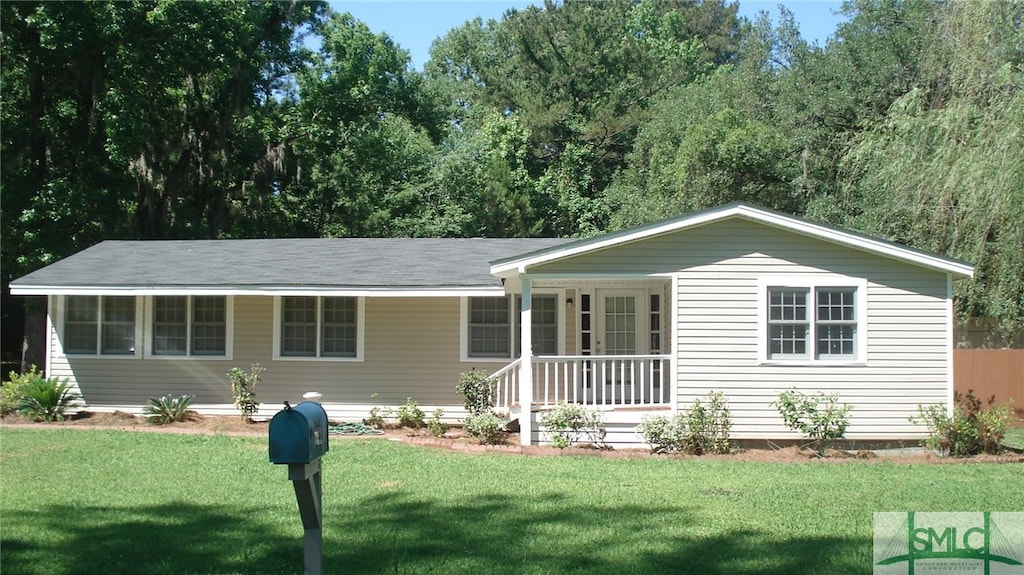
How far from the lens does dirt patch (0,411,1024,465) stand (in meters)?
13.7

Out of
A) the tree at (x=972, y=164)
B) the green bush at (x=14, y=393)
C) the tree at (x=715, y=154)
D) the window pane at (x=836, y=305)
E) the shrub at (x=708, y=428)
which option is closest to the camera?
the shrub at (x=708, y=428)

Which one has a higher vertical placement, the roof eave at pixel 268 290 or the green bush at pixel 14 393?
the roof eave at pixel 268 290

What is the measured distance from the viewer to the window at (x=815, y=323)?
14414 mm

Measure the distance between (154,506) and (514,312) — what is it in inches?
340

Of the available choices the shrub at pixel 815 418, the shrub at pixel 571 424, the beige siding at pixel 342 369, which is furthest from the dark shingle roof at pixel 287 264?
the shrub at pixel 815 418

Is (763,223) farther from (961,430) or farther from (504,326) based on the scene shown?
(504,326)

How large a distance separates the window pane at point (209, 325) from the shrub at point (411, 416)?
3.67m

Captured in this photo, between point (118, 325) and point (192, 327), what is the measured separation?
4.67 ft

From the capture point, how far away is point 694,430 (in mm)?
14062

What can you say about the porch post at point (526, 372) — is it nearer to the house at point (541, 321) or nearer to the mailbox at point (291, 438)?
the house at point (541, 321)

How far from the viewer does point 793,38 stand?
40250mm

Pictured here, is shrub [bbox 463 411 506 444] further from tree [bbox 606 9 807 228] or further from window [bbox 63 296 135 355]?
tree [bbox 606 9 807 228]

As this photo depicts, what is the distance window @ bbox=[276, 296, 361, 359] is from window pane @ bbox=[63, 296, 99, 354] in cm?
360

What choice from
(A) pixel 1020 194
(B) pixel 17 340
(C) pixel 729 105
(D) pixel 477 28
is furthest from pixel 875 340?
(D) pixel 477 28
